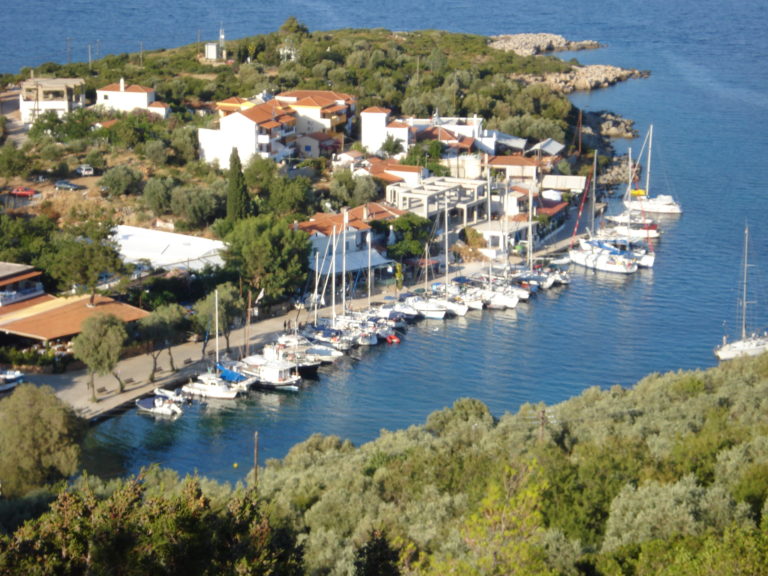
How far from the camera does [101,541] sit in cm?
923

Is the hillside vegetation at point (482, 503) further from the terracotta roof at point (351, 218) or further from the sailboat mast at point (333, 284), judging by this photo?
the terracotta roof at point (351, 218)

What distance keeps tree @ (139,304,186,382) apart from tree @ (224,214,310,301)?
2.64m

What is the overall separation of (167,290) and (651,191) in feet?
59.6

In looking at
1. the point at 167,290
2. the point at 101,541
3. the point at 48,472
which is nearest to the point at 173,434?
the point at 48,472

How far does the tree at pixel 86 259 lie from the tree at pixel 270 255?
2616 mm

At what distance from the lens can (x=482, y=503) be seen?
1034 centimetres

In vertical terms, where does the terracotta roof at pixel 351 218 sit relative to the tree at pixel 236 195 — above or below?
below

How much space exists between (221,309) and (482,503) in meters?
12.5

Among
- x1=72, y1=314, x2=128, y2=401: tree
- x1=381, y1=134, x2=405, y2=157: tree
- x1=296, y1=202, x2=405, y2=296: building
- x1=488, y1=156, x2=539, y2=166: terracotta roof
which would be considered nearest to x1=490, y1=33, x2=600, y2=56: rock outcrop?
x1=488, y1=156, x2=539, y2=166: terracotta roof

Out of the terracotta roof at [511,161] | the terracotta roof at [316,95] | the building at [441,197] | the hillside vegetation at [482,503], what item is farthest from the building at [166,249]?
the terracotta roof at [511,161]

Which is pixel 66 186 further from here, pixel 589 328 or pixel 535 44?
pixel 535 44

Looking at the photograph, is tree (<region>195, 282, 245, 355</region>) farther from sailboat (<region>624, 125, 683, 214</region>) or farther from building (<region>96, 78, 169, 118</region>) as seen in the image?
building (<region>96, 78, 169, 118</region>)

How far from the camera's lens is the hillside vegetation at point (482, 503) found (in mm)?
9523

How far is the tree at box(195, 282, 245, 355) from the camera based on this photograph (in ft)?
72.7
